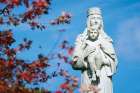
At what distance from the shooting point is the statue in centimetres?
1636

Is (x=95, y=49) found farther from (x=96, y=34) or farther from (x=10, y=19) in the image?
(x=10, y=19)

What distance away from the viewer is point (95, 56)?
16.3m

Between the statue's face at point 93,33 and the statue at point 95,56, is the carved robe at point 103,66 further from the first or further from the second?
the statue's face at point 93,33

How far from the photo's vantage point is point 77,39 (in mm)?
16719

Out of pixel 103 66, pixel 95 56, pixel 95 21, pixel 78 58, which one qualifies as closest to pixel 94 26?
pixel 95 21

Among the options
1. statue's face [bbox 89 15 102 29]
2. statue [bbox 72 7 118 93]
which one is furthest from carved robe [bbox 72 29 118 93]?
statue's face [bbox 89 15 102 29]

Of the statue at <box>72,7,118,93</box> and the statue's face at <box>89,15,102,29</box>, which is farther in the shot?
the statue's face at <box>89,15,102,29</box>

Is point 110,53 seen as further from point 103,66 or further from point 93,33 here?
point 93,33

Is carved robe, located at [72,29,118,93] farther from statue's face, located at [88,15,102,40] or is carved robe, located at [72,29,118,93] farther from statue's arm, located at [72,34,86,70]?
statue's face, located at [88,15,102,40]

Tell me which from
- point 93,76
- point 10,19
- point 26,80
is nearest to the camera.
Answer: point 26,80

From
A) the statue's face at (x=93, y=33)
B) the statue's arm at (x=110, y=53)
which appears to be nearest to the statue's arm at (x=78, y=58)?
the statue's face at (x=93, y=33)

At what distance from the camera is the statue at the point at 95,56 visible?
16359mm

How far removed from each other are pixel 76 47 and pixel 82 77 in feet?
2.52

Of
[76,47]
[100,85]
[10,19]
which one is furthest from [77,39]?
[10,19]
